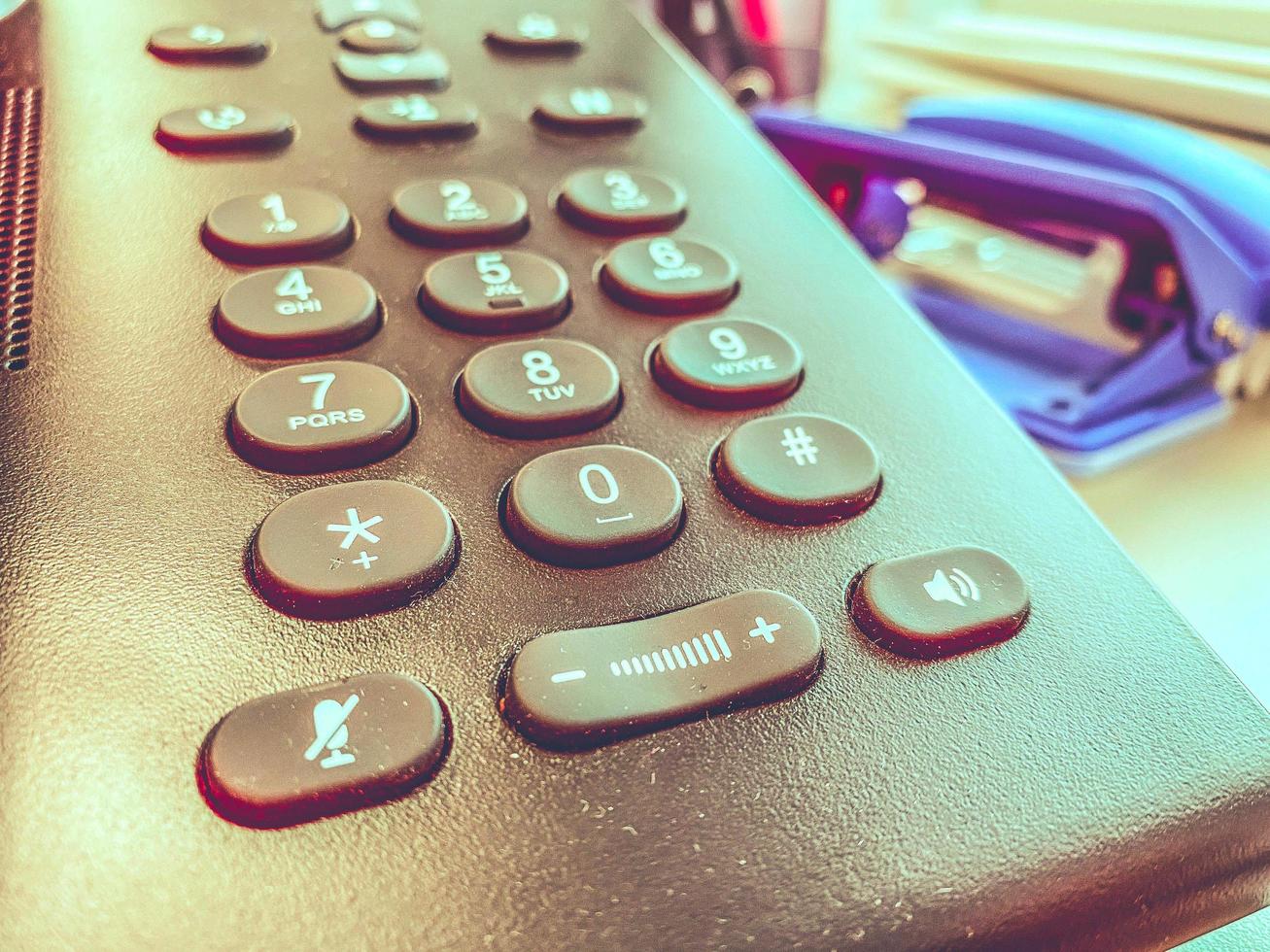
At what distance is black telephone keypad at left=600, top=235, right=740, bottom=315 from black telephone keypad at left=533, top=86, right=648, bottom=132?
0.05m

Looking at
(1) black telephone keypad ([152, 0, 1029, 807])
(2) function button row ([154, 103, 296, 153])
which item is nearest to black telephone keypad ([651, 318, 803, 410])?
(1) black telephone keypad ([152, 0, 1029, 807])

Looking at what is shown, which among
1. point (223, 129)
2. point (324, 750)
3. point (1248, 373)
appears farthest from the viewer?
point (1248, 373)

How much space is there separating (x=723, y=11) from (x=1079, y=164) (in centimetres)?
23

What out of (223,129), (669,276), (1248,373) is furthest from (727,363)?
(1248,373)

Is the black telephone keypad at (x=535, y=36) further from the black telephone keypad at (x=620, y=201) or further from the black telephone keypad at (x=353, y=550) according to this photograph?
the black telephone keypad at (x=353, y=550)

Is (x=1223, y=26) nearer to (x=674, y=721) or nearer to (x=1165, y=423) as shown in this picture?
(x=1165, y=423)

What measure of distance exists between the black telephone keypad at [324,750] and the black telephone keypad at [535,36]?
213mm

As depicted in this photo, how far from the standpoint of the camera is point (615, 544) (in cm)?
16

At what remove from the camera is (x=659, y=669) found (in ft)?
A: 0.48

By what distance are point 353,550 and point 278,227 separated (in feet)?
0.29

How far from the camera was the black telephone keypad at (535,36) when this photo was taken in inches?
11.5

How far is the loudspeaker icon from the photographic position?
162 millimetres

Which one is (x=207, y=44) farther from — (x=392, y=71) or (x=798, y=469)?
(x=798, y=469)

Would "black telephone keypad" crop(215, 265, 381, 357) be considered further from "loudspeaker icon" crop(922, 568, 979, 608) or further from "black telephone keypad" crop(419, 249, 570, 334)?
"loudspeaker icon" crop(922, 568, 979, 608)
